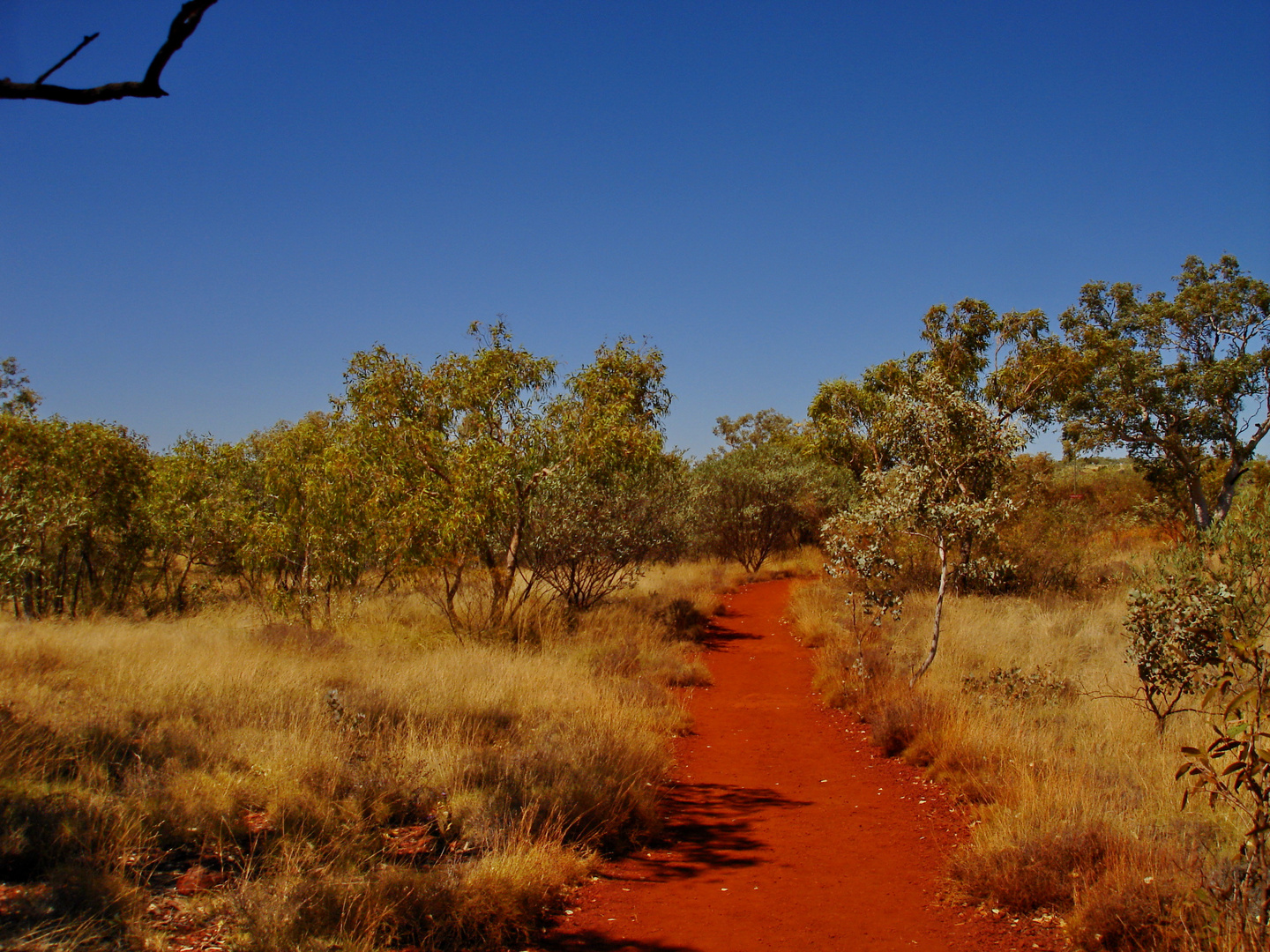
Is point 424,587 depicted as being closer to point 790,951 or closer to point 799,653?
point 799,653

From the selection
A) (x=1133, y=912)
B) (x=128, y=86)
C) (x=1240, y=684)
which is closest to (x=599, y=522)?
(x=1240, y=684)

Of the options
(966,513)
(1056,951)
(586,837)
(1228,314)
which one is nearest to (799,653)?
(966,513)

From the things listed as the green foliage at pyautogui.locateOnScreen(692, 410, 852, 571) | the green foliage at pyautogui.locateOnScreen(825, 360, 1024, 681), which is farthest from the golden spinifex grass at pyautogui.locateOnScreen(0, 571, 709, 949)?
the green foliage at pyautogui.locateOnScreen(692, 410, 852, 571)

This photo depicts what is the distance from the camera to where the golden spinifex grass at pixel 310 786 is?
4.53 meters

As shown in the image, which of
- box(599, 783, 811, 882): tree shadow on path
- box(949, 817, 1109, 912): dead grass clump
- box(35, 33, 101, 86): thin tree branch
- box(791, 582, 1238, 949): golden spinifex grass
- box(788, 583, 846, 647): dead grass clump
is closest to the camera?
box(35, 33, 101, 86): thin tree branch

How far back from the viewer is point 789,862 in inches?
254

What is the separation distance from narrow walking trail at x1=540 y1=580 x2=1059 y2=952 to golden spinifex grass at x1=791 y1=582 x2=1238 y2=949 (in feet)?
1.14

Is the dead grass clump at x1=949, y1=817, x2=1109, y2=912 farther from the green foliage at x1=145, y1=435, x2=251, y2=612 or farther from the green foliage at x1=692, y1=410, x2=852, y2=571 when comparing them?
the green foliage at x1=692, y1=410, x2=852, y2=571

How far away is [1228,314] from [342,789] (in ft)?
85.0

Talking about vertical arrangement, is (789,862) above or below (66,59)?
below

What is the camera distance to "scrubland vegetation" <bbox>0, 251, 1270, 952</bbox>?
4793 mm

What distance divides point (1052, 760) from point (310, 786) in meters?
6.27

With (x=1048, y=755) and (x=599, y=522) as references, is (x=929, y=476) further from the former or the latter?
(x=599, y=522)

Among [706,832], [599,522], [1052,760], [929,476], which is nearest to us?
[1052,760]
